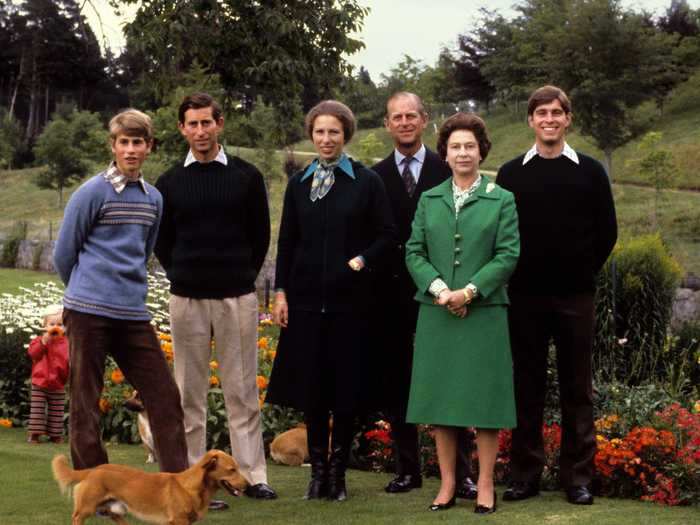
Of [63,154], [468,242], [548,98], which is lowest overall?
[468,242]

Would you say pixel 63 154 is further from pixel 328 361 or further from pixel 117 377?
pixel 328 361

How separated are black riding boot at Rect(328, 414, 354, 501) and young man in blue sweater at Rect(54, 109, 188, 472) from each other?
3.34 feet

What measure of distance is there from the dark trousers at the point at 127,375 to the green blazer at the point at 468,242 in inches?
54.5

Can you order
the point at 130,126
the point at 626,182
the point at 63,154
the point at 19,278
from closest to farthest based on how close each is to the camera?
the point at 130,126
the point at 19,278
the point at 626,182
the point at 63,154

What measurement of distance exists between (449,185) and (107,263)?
6.02ft

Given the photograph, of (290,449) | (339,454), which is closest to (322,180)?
(339,454)

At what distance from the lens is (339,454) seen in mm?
5973

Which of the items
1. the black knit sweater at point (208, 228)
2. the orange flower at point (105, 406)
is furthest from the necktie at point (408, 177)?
the orange flower at point (105, 406)

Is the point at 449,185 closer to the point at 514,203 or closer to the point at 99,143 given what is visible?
the point at 514,203

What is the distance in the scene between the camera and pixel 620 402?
7.35 m

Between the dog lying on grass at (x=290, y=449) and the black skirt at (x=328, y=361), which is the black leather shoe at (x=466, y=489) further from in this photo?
the dog lying on grass at (x=290, y=449)

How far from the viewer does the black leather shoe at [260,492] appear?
6137mm

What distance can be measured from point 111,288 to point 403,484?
2153 mm

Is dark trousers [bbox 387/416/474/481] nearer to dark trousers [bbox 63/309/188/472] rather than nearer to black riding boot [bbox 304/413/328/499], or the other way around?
black riding boot [bbox 304/413/328/499]
